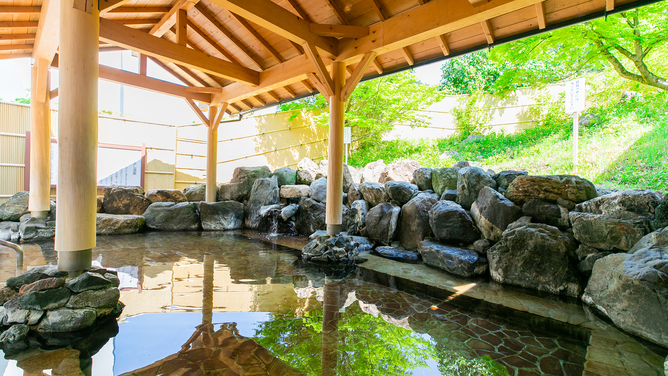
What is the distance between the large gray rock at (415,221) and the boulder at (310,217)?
7.95ft

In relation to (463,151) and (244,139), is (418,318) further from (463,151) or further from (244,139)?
(244,139)

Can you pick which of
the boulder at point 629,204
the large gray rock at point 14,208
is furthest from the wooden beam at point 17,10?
the boulder at point 629,204

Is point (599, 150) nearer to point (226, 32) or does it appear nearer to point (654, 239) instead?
point (654, 239)

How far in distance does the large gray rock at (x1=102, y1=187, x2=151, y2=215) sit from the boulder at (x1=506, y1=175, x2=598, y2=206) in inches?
361

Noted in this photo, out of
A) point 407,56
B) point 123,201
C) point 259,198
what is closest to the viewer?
point 407,56

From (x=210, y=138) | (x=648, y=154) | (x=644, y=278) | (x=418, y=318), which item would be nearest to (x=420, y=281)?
(x=418, y=318)

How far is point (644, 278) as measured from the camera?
271cm

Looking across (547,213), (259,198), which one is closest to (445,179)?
(547,213)

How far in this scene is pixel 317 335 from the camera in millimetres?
2525

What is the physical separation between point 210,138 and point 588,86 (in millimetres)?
11611

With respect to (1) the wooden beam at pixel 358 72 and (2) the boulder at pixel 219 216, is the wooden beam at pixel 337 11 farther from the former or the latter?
(2) the boulder at pixel 219 216

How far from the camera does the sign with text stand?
668cm

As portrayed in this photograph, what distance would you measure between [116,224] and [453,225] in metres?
7.54

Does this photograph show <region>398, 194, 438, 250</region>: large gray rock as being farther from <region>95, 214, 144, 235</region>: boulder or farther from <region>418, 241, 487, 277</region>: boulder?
<region>95, 214, 144, 235</region>: boulder
